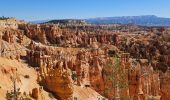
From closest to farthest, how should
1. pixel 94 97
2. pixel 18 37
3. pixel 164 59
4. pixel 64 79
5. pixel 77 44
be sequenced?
pixel 64 79
pixel 94 97
pixel 18 37
pixel 164 59
pixel 77 44

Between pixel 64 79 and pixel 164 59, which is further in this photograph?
pixel 164 59

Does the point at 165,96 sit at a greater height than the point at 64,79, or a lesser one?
lesser

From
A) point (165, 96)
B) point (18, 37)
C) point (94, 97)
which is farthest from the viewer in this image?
point (18, 37)

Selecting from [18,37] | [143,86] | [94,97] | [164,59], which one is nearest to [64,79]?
[94,97]

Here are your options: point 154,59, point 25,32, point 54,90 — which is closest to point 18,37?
point 25,32

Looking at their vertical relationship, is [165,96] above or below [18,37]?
below

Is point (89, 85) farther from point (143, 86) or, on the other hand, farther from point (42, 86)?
point (42, 86)

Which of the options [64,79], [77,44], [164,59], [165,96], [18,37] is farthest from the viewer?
[77,44]

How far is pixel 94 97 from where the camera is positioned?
76062 millimetres

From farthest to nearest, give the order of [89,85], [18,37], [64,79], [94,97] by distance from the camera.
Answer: [18,37] < [89,85] < [94,97] < [64,79]

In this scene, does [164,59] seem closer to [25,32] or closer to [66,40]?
[66,40]

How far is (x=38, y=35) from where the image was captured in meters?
133

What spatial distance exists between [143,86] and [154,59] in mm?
37407

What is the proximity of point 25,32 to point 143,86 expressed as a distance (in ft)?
166
